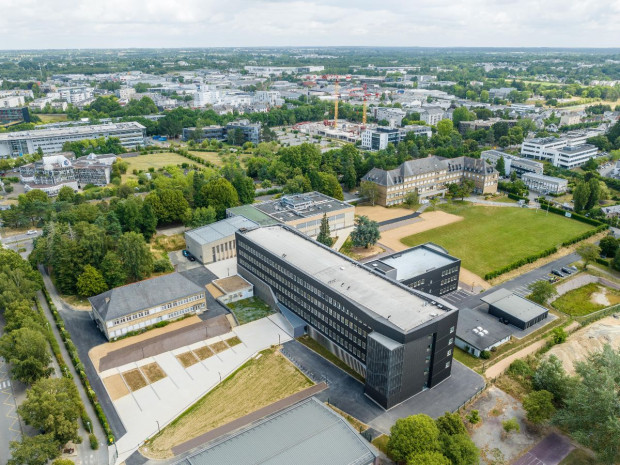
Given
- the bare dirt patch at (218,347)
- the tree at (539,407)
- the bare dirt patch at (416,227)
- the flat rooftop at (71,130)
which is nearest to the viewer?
the tree at (539,407)

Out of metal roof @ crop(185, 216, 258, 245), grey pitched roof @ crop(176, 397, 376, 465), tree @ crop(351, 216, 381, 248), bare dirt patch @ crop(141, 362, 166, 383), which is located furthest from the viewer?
tree @ crop(351, 216, 381, 248)

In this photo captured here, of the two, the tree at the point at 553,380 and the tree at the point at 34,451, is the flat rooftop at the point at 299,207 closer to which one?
the tree at the point at 553,380

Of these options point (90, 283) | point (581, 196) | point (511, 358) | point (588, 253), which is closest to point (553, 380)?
point (511, 358)

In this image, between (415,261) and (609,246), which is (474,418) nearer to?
(415,261)

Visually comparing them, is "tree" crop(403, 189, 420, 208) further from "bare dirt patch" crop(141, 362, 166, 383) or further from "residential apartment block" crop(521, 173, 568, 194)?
"bare dirt patch" crop(141, 362, 166, 383)

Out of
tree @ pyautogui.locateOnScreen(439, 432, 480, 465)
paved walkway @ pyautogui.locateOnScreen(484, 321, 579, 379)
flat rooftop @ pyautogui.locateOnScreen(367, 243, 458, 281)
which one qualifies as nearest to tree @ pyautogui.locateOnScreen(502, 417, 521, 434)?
tree @ pyautogui.locateOnScreen(439, 432, 480, 465)

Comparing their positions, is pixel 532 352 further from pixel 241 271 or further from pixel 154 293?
pixel 154 293

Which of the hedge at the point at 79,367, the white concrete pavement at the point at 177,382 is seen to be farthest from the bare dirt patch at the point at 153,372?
the hedge at the point at 79,367

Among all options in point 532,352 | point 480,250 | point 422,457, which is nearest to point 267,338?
point 422,457
